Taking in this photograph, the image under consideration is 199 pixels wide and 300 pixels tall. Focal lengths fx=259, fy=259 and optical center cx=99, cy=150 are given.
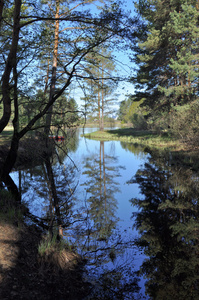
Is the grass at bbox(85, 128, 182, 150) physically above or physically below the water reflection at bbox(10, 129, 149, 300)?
above

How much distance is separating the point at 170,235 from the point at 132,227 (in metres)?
0.98

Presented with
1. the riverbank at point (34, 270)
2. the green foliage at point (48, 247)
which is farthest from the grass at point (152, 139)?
the riverbank at point (34, 270)

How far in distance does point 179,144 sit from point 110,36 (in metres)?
15.0

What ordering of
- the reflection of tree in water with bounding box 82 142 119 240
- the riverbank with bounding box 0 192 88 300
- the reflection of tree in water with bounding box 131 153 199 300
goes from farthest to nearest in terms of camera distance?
1. the reflection of tree in water with bounding box 82 142 119 240
2. the reflection of tree in water with bounding box 131 153 199 300
3. the riverbank with bounding box 0 192 88 300

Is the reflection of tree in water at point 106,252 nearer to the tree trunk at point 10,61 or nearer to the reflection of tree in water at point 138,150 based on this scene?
the tree trunk at point 10,61

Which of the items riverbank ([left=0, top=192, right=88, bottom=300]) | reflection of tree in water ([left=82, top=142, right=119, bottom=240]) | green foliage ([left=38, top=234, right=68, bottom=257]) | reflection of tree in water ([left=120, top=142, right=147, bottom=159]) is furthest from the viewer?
reflection of tree in water ([left=120, top=142, right=147, bottom=159])

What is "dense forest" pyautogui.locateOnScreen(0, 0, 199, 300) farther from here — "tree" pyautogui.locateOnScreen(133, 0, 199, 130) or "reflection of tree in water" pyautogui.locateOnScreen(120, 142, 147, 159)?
"tree" pyautogui.locateOnScreen(133, 0, 199, 130)

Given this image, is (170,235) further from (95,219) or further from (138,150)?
(138,150)

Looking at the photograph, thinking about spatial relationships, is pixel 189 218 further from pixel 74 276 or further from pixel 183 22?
pixel 183 22

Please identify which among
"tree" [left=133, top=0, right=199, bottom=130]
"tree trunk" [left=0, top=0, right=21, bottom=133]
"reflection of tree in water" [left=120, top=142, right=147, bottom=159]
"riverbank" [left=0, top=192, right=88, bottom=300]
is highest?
"tree" [left=133, top=0, right=199, bottom=130]

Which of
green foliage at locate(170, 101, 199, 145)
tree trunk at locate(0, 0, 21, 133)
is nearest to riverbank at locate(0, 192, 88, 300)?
tree trunk at locate(0, 0, 21, 133)

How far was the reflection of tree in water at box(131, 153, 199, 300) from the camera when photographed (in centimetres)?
406

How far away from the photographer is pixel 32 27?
9.09 metres

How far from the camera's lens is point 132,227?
647cm
